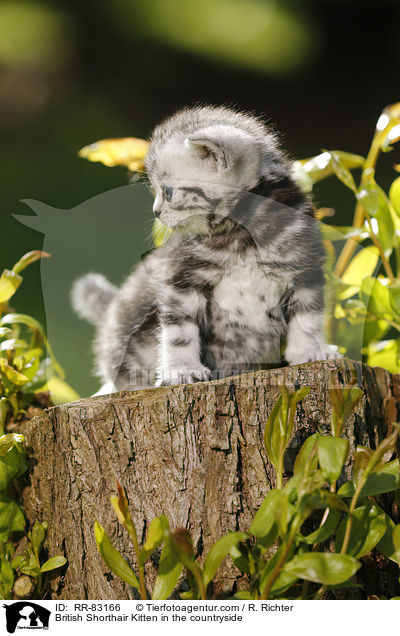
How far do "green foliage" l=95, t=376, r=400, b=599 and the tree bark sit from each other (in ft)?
0.20

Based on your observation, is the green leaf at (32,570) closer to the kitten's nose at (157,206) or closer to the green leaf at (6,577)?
the green leaf at (6,577)

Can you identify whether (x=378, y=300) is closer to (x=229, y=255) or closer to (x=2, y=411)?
(x=229, y=255)

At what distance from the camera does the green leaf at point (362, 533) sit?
55cm

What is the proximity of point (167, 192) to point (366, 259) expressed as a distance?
1.63 ft

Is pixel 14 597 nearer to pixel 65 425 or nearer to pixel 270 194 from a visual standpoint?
pixel 65 425

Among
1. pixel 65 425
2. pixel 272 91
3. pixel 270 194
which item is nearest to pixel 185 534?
pixel 65 425

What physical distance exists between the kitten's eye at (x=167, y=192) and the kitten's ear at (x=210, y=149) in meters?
0.07

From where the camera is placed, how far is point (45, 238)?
79cm

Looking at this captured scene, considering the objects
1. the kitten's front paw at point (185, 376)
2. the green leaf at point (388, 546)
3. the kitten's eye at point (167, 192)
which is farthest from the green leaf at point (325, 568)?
the kitten's eye at point (167, 192)

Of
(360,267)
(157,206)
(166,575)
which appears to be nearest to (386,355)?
(360,267)

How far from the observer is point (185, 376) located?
0.73 meters

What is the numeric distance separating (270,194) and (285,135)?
188 mm

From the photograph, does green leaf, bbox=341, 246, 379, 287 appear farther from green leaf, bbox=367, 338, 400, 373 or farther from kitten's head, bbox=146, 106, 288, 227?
kitten's head, bbox=146, 106, 288, 227

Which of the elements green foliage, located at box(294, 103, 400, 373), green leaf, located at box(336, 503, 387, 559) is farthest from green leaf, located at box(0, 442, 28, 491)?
green foliage, located at box(294, 103, 400, 373)
